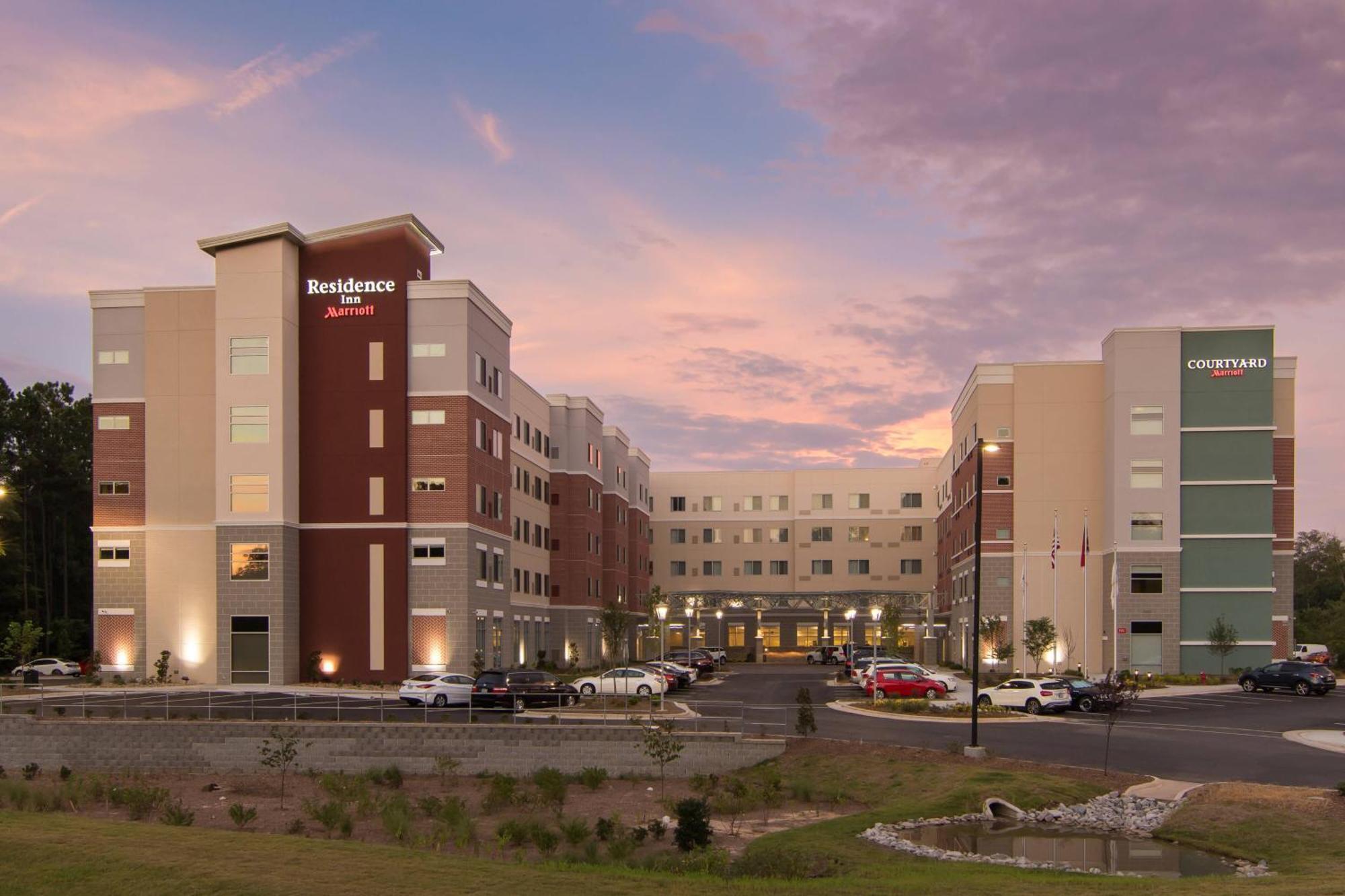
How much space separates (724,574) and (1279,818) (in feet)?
351

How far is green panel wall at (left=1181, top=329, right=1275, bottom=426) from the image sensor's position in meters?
76.9

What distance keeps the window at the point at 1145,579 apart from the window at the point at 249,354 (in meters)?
51.8

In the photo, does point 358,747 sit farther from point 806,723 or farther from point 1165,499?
point 1165,499

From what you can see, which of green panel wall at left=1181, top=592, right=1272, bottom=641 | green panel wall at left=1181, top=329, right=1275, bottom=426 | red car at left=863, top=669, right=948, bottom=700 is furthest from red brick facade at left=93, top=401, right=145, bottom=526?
green panel wall at left=1181, top=592, right=1272, bottom=641

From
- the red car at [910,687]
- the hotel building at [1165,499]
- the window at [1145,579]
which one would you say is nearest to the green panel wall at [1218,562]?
the hotel building at [1165,499]

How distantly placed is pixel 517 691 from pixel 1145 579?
145 ft

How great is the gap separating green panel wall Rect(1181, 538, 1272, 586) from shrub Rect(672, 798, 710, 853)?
6097 centimetres

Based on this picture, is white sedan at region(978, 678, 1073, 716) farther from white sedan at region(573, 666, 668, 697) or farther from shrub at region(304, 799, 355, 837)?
shrub at region(304, 799, 355, 837)

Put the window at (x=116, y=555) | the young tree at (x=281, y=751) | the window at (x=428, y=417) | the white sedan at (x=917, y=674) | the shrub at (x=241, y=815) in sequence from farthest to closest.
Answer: the window at (x=116, y=555)
the window at (x=428, y=417)
the white sedan at (x=917, y=674)
the young tree at (x=281, y=751)
the shrub at (x=241, y=815)

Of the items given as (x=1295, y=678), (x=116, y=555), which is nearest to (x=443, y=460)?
(x=116, y=555)

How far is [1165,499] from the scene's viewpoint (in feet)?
257

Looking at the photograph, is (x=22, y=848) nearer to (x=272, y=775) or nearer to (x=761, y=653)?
(x=272, y=775)

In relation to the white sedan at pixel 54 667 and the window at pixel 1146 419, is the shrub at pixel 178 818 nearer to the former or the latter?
the white sedan at pixel 54 667

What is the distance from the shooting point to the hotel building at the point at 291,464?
219ft
